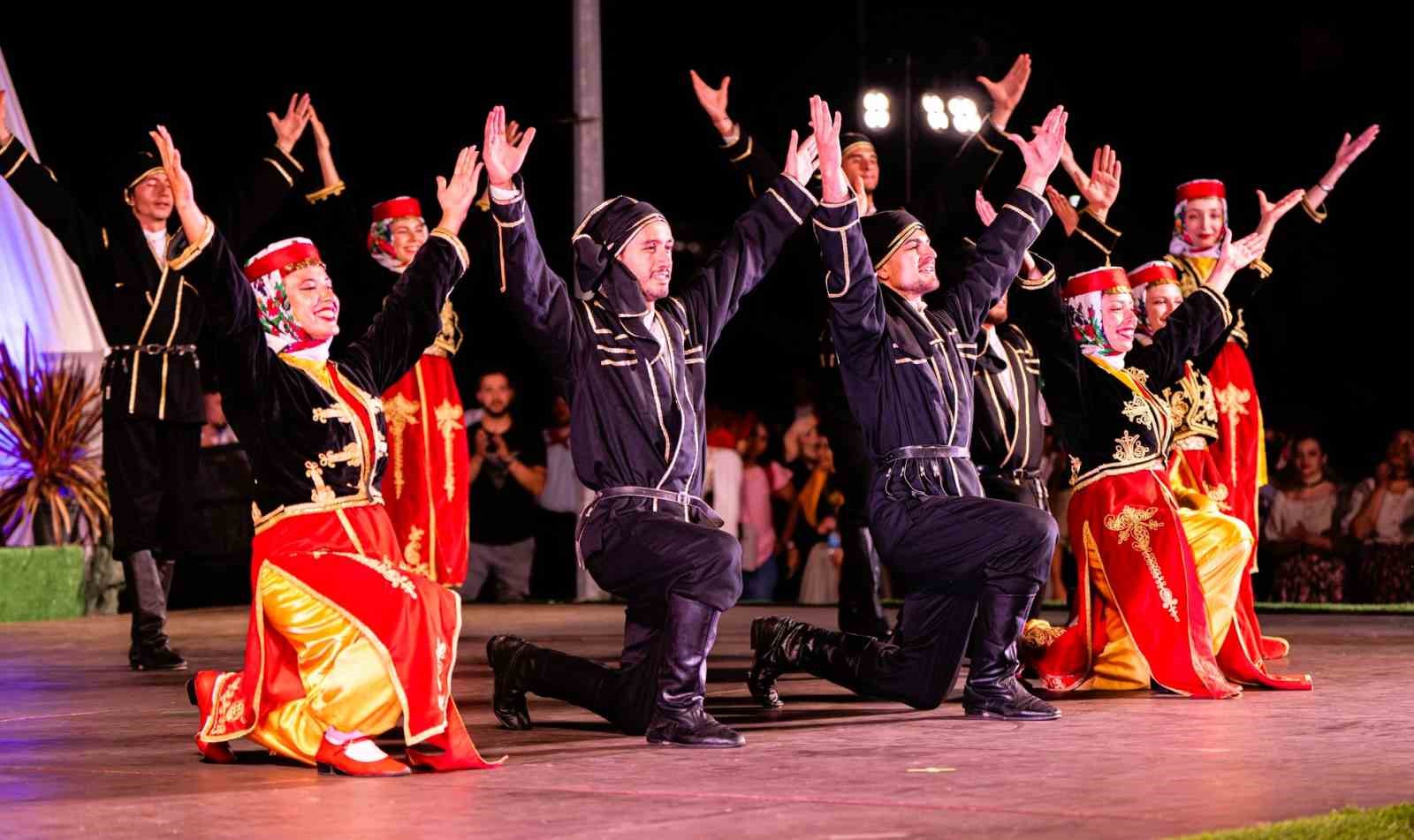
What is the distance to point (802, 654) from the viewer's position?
22.9ft

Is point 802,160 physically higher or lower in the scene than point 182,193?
higher

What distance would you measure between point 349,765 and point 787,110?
44.8ft

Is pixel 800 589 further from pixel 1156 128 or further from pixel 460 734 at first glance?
pixel 460 734

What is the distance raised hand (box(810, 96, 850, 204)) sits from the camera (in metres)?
6.49

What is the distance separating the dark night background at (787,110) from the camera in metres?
15.4

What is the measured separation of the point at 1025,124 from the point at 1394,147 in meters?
2.76

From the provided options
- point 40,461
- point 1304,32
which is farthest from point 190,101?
point 1304,32

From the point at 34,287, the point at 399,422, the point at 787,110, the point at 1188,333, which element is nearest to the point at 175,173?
the point at 399,422

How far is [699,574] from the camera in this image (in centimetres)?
597

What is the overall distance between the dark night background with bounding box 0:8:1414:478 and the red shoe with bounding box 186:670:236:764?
7.53 m

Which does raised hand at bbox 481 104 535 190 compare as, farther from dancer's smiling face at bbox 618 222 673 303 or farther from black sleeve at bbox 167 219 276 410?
black sleeve at bbox 167 219 276 410

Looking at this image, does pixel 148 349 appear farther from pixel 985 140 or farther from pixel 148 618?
pixel 985 140

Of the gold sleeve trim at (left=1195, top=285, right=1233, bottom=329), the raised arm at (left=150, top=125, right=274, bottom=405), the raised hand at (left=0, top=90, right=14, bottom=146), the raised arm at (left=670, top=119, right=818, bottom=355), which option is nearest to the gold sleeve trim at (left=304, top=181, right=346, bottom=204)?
the raised hand at (left=0, top=90, right=14, bottom=146)

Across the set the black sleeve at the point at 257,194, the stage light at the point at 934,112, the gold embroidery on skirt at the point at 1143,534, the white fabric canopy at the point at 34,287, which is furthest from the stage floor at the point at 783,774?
the stage light at the point at 934,112
